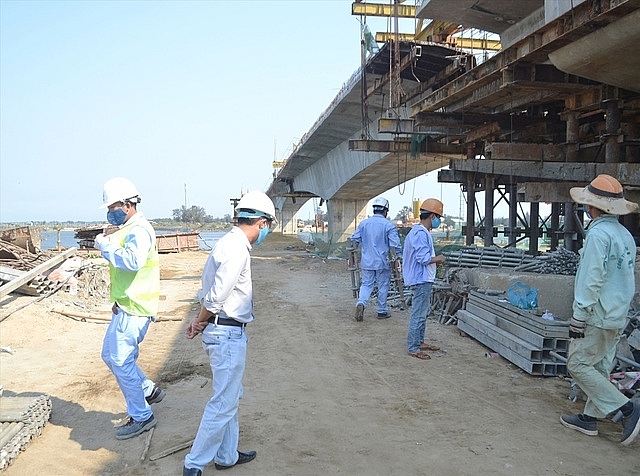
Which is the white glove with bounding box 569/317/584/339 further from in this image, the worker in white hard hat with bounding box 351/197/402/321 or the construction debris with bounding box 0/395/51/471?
the worker in white hard hat with bounding box 351/197/402/321

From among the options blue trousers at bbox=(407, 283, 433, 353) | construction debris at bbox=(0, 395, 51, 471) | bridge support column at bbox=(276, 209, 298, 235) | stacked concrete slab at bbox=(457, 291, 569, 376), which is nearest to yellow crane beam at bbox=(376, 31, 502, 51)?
stacked concrete slab at bbox=(457, 291, 569, 376)

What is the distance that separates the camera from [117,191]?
4.42 m

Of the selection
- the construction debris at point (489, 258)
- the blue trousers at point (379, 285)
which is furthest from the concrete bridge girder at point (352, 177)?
the blue trousers at point (379, 285)

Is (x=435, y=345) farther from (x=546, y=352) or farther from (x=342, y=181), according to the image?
(x=342, y=181)

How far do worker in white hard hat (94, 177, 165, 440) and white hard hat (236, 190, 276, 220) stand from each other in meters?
1.17

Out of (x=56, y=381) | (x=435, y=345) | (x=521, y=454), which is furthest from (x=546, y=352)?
(x=56, y=381)

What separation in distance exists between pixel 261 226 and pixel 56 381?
12.6 ft

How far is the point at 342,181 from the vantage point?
2686 cm

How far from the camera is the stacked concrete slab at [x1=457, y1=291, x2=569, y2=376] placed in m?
5.68

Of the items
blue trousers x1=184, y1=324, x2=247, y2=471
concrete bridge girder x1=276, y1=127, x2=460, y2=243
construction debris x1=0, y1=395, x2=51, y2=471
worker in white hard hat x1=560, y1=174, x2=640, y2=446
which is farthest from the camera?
concrete bridge girder x1=276, y1=127, x2=460, y2=243

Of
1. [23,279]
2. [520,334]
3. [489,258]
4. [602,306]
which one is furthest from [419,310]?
[23,279]

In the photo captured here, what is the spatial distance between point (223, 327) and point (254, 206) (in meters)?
0.88

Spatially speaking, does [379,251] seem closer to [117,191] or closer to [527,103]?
[527,103]

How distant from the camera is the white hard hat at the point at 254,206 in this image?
3.64 meters
